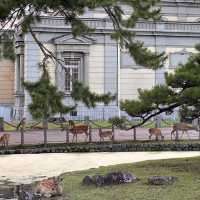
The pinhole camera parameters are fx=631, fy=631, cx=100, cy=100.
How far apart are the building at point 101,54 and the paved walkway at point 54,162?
17.0 meters

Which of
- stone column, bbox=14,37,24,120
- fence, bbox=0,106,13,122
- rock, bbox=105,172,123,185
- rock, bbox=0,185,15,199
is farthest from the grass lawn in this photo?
fence, bbox=0,106,13,122

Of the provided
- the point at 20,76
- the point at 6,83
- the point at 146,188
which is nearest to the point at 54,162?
the point at 146,188

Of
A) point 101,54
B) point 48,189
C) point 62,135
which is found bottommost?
point 62,135

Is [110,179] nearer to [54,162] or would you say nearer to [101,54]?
[54,162]

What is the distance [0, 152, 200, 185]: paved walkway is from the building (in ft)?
55.8

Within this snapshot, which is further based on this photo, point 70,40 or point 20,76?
point 20,76

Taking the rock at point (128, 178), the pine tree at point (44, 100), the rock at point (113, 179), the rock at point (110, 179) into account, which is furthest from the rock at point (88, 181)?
the pine tree at point (44, 100)

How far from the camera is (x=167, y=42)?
141 feet

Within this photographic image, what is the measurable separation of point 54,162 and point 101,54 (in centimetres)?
2262

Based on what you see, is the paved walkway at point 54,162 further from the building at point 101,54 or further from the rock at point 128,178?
the building at point 101,54

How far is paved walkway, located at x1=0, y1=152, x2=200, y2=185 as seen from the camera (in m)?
16.9

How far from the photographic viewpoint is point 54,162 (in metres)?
19.8

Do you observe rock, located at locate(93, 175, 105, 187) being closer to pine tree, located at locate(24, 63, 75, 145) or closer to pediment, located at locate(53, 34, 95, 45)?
pine tree, located at locate(24, 63, 75, 145)

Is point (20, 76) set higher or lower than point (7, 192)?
higher
